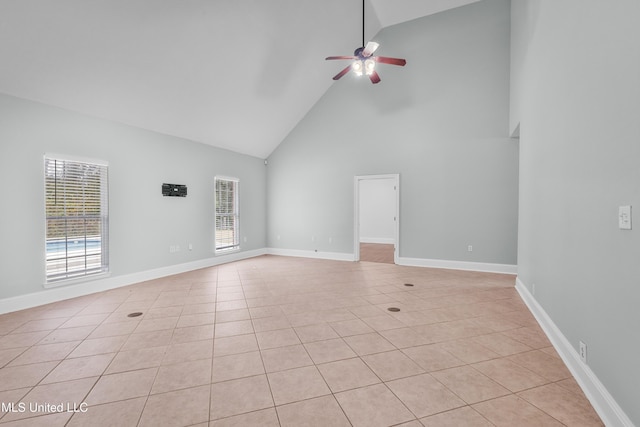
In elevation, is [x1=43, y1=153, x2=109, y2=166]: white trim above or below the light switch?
above

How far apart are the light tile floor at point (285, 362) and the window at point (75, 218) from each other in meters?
0.53

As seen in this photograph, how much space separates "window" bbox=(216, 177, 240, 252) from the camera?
6.52 metres

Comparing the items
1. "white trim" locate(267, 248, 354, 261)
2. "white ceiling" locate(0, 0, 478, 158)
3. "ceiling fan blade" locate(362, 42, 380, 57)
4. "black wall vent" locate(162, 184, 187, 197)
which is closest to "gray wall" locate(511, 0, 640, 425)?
"ceiling fan blade" locate(362, 42, 380, 57)

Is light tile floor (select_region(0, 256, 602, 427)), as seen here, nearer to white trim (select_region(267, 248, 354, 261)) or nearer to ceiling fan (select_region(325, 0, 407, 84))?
white trim (select_region(267, 248, 354, 261))

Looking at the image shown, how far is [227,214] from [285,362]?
196 inches

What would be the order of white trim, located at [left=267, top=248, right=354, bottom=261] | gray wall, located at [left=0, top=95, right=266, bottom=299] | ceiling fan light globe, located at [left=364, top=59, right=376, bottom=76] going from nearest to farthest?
gray wall, located at [left=0, top=95, right=266, bottom=299] → ceiling fan light globe, located at [left=364, top=59, right=376, bottom=76] → white trim, located at [left=267, top=248, right=354, bottom=261]

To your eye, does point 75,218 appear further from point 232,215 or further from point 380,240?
point 380,240

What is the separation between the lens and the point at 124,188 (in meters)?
4.62

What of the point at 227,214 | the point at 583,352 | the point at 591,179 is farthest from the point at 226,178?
the point at 583,352

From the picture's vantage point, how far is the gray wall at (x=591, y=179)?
1479 millimetres

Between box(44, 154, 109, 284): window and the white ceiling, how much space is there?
3.05ft

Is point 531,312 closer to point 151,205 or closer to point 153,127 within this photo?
point 151,205

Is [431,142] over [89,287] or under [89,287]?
over

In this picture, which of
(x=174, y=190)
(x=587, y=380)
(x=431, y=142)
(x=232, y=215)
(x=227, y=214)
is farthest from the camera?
(x=232, y=215)
